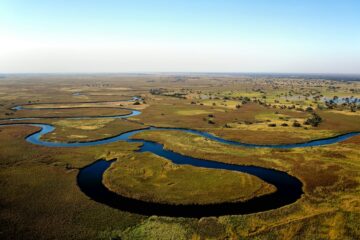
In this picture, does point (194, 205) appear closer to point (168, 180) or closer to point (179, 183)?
point (179, 183)

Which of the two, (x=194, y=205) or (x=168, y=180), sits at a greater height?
(x=168, y=180)

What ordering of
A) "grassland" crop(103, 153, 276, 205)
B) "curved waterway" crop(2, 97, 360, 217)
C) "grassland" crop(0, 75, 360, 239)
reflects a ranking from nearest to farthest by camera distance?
"grassland" crop(0, 75, 360, 239), "curved waterway" crop(2, 97, 360, 217), "grassland" crop(103, 153, 276, 205)

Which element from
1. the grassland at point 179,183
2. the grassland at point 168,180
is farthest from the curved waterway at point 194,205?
the grassland at point 168,180

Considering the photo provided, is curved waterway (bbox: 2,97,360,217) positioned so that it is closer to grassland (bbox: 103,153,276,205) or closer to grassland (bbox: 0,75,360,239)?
grassland (bbox: 103,153,276,205)

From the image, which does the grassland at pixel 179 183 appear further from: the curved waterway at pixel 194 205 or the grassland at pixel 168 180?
the curved waterway at pixel 194 205

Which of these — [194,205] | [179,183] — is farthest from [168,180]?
[194,205]

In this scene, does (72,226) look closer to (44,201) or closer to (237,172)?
(44,201)

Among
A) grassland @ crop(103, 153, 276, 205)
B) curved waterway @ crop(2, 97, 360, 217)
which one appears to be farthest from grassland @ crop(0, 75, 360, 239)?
curved waterway @ crop(2, 97, 360, 217)

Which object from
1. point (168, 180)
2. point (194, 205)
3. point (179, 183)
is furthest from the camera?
point (168, 180)

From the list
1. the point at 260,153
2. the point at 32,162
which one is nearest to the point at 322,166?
the point at 260,153

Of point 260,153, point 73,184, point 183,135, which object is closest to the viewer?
point 73,184

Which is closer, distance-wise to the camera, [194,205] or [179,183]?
[194,205]
